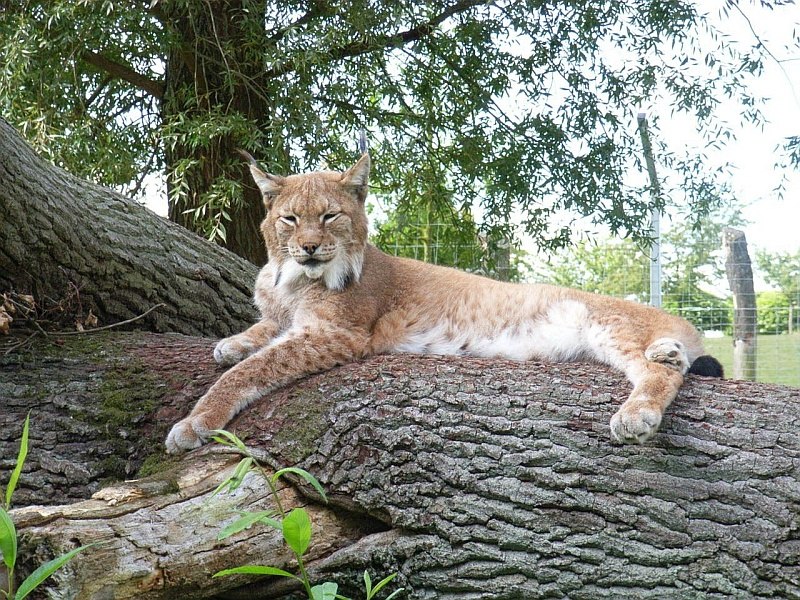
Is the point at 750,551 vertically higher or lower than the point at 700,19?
lower

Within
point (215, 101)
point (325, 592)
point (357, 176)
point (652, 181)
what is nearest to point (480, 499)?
point (325, 592)

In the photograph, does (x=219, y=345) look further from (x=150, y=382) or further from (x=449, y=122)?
(x=449, y=122)

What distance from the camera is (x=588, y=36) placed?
290 inches

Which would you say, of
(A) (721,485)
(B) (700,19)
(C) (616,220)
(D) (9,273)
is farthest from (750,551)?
(B) (700,19)

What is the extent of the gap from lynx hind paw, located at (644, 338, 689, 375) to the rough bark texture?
8.99ft

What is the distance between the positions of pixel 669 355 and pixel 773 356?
21.6ft

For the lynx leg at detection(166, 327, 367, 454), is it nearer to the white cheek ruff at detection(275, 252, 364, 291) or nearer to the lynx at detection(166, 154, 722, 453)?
the lynx at detection(166, 154, 722, 453)

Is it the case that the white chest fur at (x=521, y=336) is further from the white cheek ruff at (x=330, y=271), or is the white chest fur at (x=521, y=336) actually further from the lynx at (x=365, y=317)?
the white cheek ruff at (x=330, y=271)

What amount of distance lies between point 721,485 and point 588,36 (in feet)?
17.5

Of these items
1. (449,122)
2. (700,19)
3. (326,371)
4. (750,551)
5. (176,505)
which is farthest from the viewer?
(449,122)

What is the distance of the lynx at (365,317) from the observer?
3.75m

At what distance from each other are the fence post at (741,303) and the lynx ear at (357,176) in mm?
5500

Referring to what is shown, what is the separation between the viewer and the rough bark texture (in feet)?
14.4

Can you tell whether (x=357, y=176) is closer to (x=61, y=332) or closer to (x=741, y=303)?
(x=61, y=332)
